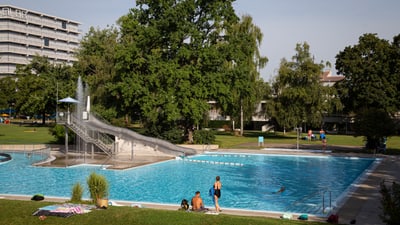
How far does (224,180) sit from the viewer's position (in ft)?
86.3

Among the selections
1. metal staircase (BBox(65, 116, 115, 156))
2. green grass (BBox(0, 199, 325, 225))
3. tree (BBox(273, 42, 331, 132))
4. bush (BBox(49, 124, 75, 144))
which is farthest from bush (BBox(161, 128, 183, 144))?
green grass (BBox(0, 199, 325, 225))

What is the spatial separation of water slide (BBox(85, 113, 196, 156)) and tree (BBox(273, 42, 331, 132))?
18.3 metres

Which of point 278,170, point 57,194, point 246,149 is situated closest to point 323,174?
point 278,170

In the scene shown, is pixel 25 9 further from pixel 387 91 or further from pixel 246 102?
pixel 387 91

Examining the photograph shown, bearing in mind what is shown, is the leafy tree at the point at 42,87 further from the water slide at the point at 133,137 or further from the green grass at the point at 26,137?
the water slide at the point at 133,137

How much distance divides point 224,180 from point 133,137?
41.0ft

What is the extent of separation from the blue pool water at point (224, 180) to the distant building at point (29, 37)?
330 ft

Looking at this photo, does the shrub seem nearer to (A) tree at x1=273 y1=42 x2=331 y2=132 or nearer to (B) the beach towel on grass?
(B) the beach towel on grass

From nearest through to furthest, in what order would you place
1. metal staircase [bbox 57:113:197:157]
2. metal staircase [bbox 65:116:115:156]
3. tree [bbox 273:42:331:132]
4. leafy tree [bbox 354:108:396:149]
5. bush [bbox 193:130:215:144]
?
metal staircase [bbox 65:116:115:156] < metal staircase [bbox 57:113:197:157] < leafy tree [bbox 354:108:396:149] < bush [bbox 193:130:215:144] < tree [bbox 273:42:331:132]

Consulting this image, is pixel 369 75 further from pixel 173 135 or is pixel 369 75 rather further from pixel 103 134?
pixel 103 134

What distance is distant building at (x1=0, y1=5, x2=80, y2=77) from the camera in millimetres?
128125

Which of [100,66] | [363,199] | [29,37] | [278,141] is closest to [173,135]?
[278,141]

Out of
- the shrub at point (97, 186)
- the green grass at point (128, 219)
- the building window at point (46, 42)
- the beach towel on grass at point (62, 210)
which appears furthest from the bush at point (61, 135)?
the building window at point (46, 42)

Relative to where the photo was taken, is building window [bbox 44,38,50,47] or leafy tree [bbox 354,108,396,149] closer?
leafy tree [bbox 354,108,396,149]
